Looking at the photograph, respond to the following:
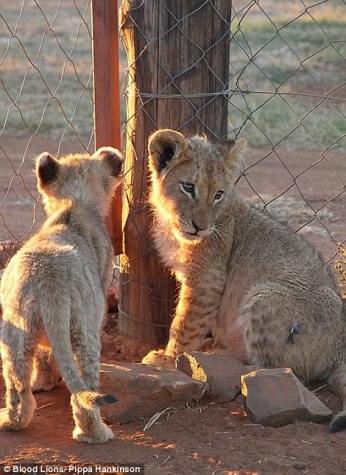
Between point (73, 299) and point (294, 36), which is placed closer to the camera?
point (73, 299)

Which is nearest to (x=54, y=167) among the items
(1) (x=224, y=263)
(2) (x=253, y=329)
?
(1) (x=224, y=263)

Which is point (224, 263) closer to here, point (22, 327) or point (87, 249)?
point (87, 249)

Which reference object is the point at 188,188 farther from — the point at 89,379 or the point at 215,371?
the point at 89,379

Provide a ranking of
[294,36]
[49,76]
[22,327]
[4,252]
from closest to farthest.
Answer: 1. [22,327]
2. [4,252]
3. [49,76]
4. [294,36]

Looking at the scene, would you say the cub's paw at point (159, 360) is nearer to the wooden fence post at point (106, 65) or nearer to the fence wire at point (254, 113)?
the fence wire at point (254, 113)

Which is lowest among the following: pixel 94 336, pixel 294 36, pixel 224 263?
pixel 94 336

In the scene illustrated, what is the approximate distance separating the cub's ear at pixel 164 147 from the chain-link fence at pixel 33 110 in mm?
1606

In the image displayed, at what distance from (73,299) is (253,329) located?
50.2 inches

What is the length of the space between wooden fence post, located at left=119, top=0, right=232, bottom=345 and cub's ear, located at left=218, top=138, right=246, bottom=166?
0.69 ft

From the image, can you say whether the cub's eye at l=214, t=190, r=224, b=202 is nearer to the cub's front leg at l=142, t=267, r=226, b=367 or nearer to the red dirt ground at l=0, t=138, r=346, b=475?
the cub's front leg at l=142, t=267, r=226, b=367

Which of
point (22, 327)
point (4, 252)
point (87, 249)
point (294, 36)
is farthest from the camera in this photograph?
point (294, 36)

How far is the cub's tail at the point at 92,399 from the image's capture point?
4223mm

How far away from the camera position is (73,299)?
15.6 ft

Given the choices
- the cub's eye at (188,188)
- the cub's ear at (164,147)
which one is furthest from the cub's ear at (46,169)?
the cub's eye at (188,188)
